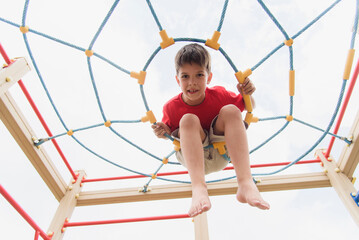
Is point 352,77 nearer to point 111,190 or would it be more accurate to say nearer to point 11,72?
point 111,190

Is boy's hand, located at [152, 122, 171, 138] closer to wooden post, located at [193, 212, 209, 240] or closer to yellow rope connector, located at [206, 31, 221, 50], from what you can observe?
yellow rope connector, located at [206, 31, 221, 50]

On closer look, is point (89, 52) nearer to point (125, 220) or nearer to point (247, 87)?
point (247, 87)

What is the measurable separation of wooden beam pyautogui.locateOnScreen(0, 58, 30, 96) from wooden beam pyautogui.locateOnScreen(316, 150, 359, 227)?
189 cm

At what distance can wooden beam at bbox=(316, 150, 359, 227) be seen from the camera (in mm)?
1529

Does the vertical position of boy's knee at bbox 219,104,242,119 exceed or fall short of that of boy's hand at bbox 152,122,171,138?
it falls short

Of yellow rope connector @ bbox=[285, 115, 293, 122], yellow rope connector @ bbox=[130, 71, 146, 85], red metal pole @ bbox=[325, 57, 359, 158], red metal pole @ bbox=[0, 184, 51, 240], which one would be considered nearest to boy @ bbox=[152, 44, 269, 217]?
yellow rope connector @ bbox=[130, 71, 146, 85]

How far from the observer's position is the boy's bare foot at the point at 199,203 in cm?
92

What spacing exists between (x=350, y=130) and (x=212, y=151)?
860 mm

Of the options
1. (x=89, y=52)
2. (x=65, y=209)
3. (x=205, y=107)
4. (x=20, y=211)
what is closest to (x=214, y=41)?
(x=205, y=107)

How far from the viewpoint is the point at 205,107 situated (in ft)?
4.40

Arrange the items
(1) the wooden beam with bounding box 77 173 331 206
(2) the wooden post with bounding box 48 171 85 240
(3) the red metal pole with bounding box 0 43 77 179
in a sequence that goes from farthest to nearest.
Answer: (1) the wooden beam with bounding box 77 173 331 206
(2) the wooden post with bounding box 48 171 85 240
(3) the red metal pole with bounding box 0 43 77 179

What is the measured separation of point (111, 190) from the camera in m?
1.92

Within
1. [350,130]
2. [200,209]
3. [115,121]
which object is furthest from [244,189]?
[350,130]

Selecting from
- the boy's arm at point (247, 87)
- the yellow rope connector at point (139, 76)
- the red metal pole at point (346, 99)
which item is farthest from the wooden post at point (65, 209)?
the red metal pole at point (346, 99)
